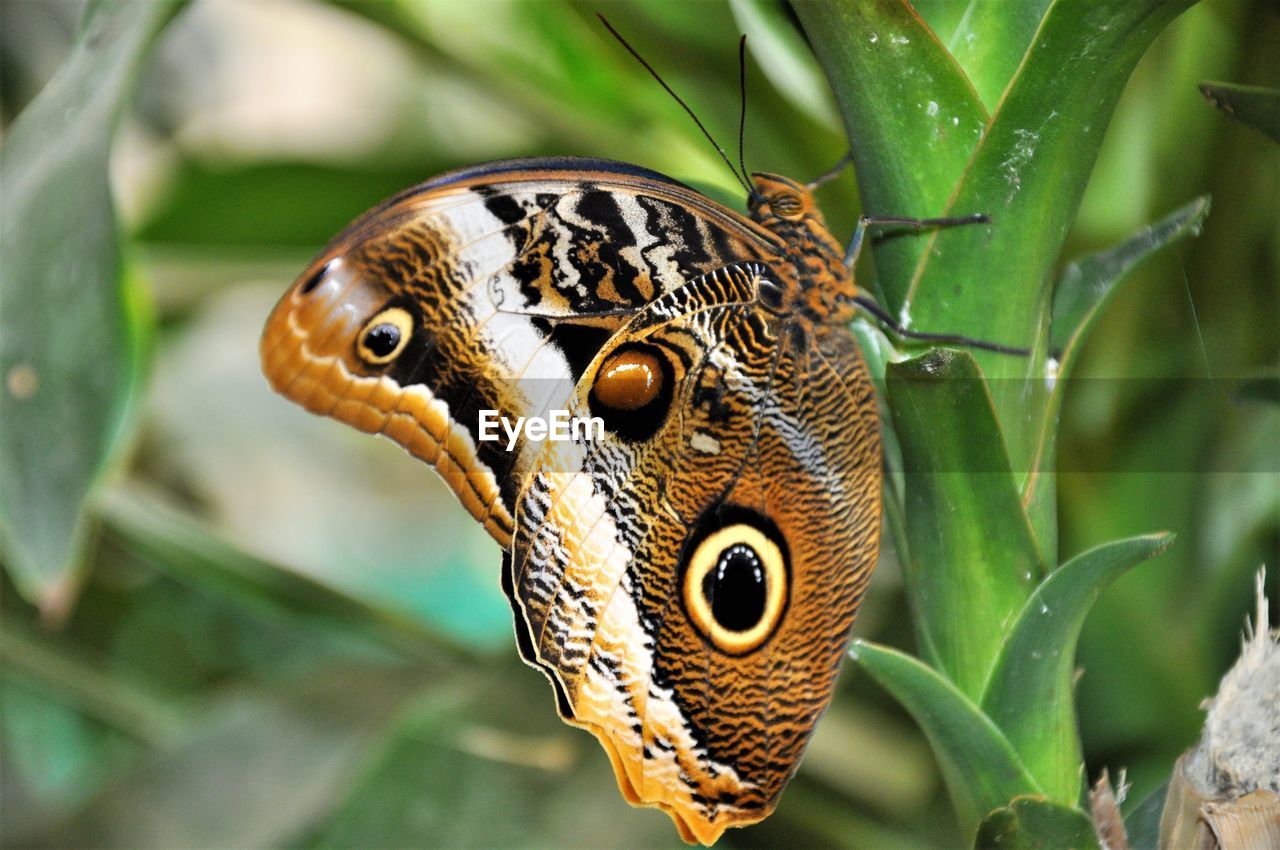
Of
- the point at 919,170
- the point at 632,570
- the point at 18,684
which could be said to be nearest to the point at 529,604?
the point at 632,570

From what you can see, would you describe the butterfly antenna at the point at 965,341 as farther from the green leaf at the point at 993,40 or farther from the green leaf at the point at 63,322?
the green leaf at the point at 63,322

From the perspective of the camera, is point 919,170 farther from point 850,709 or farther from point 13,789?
point 13,789

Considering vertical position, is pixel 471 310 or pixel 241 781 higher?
pixel 471 310

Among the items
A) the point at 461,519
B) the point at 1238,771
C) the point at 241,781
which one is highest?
the point at 1238,771

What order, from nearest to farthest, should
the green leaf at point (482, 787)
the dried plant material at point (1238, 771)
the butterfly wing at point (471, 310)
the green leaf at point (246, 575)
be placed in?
the dried plant material at point (1238, 771), the butterfly wing at point (471, 310), the green leaf at point (482, 787), the green leaf at point (246, 575)

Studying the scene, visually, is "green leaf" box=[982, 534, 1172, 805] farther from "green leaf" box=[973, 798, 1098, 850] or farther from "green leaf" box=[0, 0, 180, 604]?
"green leaf" box=[0, 0, 180, 604]

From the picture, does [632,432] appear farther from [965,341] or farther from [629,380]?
[965,341]

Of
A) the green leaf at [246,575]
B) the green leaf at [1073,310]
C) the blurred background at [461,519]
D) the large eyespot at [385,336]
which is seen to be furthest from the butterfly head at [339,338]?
the green leaf at [246,575]

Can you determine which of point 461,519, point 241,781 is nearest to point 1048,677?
point 241,781
